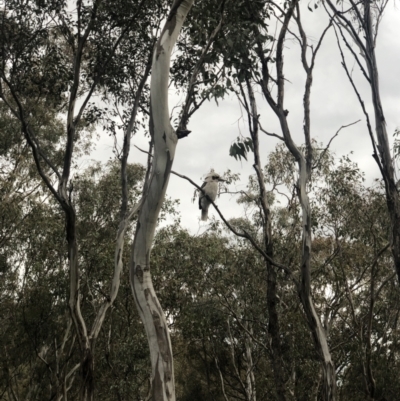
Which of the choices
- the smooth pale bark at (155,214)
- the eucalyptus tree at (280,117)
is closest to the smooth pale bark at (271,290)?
the eucalyptus tree at (280,117)

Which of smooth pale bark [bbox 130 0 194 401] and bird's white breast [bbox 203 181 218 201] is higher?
bird's white breast [bbox 203 181 218 201]

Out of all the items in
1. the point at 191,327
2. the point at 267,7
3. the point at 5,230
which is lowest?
the point at 191,327

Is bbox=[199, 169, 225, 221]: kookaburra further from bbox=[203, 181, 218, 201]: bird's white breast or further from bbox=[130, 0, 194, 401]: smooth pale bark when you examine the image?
bbox=[130, 0, 194, 401]: smooth pale bark

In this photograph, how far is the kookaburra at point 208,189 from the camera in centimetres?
827

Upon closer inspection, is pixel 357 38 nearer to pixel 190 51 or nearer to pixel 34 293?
pixel 190 51

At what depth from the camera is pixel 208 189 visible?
829 cm

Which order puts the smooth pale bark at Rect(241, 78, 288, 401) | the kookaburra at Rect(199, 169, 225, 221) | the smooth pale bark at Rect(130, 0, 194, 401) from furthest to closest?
the kookaburra at Rect(199, 169, 225, 221)
the smooth pale bark at Rect(241, 78, 288, 401)
the smooth pale bark at Rect(130, 0, 194, 401)

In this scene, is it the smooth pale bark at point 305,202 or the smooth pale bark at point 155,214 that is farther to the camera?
the smooth pale bark at point 305,202

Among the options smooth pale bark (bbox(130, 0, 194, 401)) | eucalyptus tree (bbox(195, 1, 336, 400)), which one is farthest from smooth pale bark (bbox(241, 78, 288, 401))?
smooth pale bark (bbox(130, 0, 194, 401))

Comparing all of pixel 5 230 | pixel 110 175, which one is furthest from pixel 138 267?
pixel 110 175

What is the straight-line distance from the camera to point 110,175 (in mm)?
14273

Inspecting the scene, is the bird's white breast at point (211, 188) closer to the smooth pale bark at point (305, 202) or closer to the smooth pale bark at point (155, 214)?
the smooth pale bark at point (305, 202)

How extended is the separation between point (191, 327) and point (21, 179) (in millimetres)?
5455

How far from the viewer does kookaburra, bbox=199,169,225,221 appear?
8.27 metres
